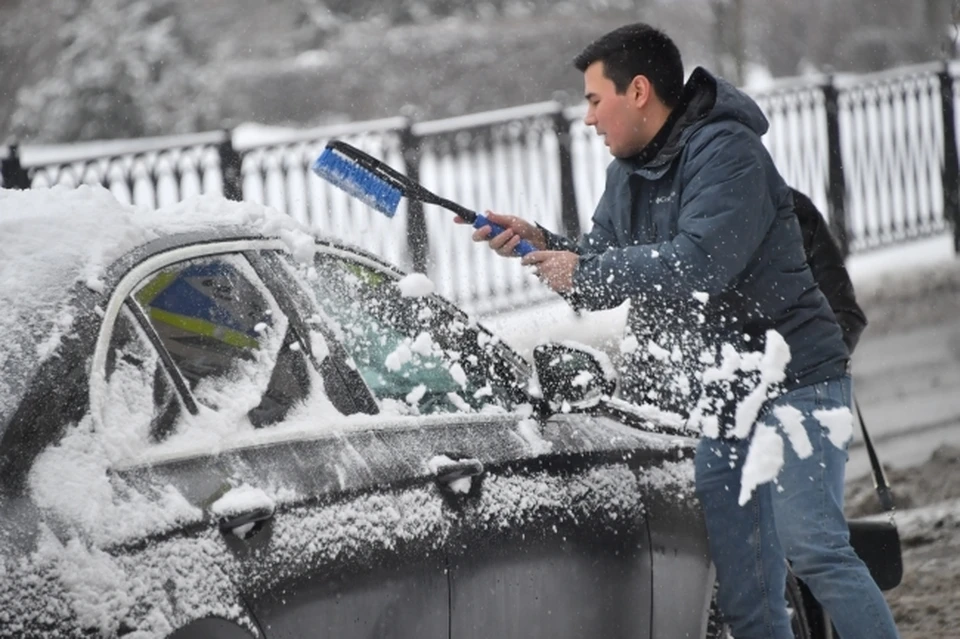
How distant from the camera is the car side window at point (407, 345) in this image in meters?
3.41

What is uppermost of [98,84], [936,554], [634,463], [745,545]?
[98,84]

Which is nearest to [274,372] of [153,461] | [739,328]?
[153,461]

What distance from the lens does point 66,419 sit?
266 centimetres

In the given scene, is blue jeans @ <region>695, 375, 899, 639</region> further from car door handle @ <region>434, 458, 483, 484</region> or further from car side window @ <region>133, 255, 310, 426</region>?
car side window @ <region>133, 255, 310, 426</region>

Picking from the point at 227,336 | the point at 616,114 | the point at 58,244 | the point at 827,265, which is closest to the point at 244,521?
the point at 227,336

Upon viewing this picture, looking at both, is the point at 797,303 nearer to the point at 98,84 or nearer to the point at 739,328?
the point at 739,328

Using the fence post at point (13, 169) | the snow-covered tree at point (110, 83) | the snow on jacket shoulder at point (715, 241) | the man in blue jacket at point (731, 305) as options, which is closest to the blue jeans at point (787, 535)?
the man in blue jacket at point (731, 305)

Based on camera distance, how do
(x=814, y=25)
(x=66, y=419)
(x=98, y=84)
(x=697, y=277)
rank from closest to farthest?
A: (x=66, y=419) < (x=697, y=277) < (x=98, y=84) < (x=814, y=25)

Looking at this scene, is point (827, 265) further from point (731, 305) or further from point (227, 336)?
point (227, 336)

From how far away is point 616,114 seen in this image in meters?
4.04

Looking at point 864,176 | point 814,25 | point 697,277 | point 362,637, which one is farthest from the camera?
point 814,25

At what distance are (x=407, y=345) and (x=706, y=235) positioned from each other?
2.47ft

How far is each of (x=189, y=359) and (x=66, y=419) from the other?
1.28ft

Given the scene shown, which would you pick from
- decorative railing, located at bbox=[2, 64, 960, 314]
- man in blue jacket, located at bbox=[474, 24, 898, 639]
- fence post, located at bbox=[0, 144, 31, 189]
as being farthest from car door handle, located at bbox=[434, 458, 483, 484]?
fence post, located at bbox=[0, 144, 31, 189]
